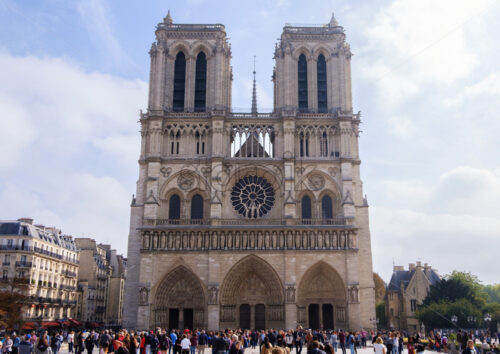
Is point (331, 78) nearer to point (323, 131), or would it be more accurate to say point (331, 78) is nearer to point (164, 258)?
point (323, 131)

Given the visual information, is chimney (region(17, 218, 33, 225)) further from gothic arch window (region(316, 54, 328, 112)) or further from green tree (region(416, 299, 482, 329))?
green tree (region(416, 299, 482, 329))

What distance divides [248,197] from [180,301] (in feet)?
26.6

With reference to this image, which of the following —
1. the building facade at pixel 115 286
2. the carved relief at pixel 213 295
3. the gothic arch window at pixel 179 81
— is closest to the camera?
the carved relief at pixel 213 295

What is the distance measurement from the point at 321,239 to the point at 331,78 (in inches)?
475

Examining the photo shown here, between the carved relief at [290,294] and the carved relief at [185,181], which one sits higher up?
the carved relief at [185,181]

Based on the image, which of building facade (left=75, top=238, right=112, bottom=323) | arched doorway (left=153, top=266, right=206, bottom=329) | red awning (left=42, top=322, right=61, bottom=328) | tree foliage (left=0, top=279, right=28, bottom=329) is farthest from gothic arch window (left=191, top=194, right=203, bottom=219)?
building facade (left=75, top=238, right=112, bottom=323)

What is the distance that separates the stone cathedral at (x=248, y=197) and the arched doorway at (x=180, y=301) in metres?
0.07

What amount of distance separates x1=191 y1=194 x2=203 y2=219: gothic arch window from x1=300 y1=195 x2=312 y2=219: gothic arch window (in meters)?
6.82

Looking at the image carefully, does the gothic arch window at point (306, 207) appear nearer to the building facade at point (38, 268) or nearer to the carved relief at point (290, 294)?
the carved relief at point (290, 294)

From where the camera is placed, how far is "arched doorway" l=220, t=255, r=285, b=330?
31.3 meters

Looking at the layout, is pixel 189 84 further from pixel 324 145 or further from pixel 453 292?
pixel 453 292

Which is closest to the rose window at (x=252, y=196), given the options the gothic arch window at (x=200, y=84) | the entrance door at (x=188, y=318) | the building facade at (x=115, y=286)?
the gothic arch window at (x=200, y=84)

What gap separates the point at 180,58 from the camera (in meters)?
37.5

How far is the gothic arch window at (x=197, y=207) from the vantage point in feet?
112
